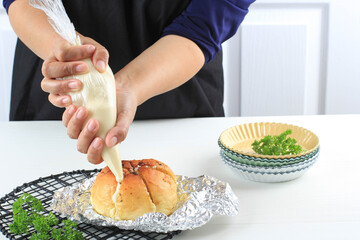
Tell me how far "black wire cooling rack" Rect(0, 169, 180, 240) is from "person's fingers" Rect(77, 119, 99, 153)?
0.13 meters

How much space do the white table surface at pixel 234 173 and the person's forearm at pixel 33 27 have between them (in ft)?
0.78

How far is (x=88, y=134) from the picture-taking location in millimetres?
754

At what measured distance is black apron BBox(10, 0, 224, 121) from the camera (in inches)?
50.9

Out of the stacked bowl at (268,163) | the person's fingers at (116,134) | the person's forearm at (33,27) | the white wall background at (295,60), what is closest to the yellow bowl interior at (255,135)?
the stacked bowl at (268,163)

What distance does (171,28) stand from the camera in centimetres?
122

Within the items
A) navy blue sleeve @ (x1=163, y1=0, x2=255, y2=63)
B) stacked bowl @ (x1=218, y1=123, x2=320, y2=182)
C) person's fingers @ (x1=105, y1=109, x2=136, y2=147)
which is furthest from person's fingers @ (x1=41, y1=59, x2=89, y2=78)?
navy blue sleeve @ (x1=163, y1=0, x2=255, y2=63)

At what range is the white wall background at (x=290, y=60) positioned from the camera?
216 cm

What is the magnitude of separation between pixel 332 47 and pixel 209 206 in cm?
162

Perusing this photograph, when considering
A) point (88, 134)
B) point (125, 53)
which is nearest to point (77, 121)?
point (88, 134)

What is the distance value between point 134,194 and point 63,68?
9.3 inches

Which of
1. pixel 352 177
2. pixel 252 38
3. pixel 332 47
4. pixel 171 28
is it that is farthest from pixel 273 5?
pixel 352 177

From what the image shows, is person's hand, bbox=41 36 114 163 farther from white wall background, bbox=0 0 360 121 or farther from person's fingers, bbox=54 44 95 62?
white wall background, bbox=0 0 360 121

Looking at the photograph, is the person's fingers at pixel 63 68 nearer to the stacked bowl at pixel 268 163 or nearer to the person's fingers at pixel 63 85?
the person's fingers at pixel 63 85

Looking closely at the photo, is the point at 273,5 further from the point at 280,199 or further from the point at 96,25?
the point at 280,199
